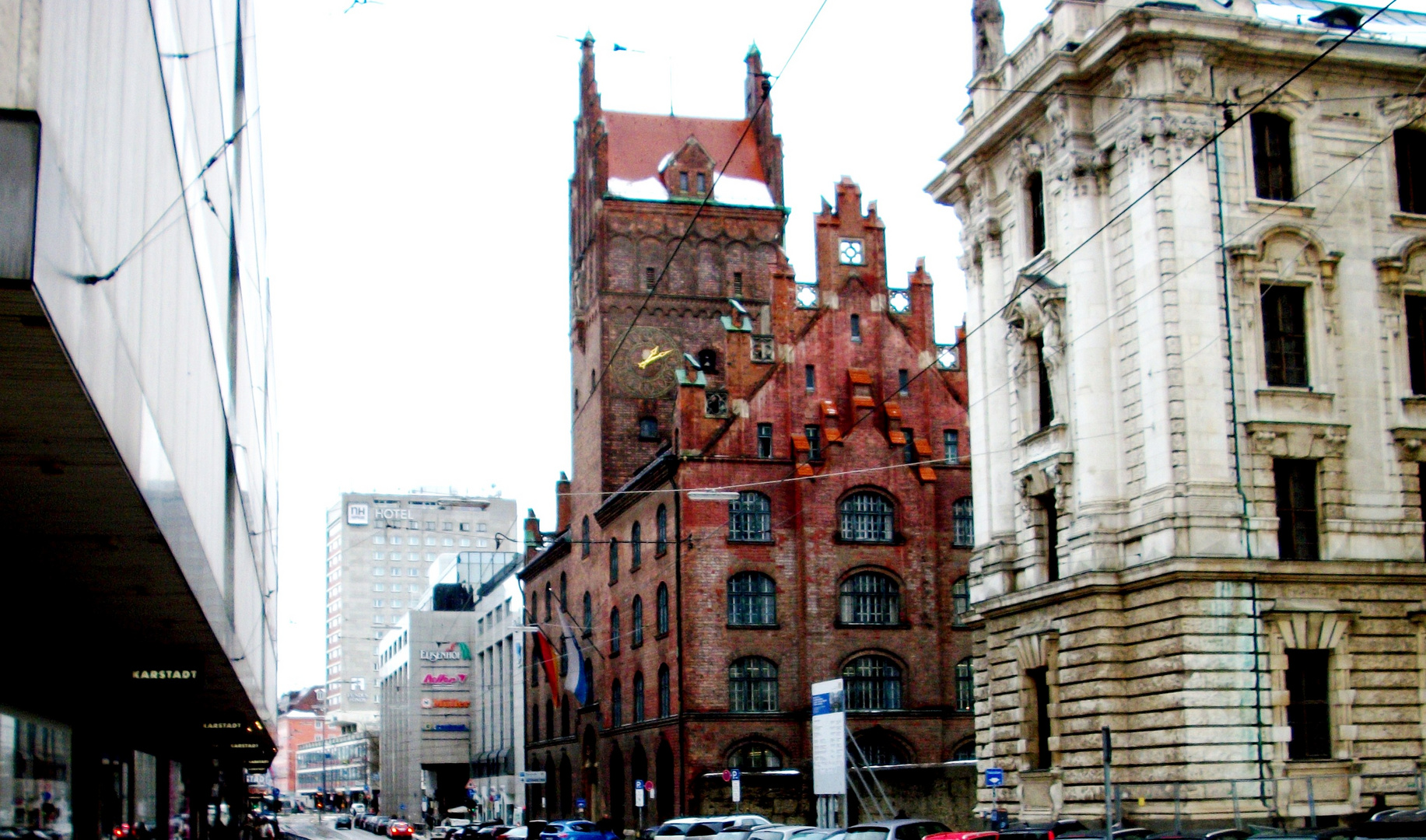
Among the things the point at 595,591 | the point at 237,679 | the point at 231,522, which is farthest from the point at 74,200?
the point at 595,591

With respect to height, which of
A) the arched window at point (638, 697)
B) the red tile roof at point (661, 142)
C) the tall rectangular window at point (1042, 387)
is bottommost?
the arched window at point (638, 697)

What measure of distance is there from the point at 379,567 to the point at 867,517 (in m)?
144

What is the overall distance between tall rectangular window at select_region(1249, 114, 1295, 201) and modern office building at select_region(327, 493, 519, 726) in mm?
161601

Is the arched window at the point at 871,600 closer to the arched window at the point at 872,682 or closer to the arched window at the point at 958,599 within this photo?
the arched window at the point at 872,682

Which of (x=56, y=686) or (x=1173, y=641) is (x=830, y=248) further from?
(x=56, y=686)

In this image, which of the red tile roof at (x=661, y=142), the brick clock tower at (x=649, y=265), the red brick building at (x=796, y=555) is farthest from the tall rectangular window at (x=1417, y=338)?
the red tile roof at (x=661, y=142)

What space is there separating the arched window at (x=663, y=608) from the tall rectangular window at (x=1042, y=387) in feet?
82.4

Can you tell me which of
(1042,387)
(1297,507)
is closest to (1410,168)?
(1297,507)

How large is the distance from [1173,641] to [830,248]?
3213 cm

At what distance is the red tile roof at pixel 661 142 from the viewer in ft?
248

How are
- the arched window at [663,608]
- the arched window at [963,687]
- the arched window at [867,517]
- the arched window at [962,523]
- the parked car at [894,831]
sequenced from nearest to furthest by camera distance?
the parked car at [894,831], the arched window at [963,687], the arched window at [867,517], the arched window at [663,608], the arched window at [962,523]

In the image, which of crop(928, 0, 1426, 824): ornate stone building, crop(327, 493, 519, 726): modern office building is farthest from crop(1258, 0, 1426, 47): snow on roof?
crop(327, 493, 519, 726): modern office building

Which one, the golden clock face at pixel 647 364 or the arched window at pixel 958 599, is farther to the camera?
the golden clock face at pixel 647 364

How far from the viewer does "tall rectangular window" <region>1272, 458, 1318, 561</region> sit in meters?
31.5
